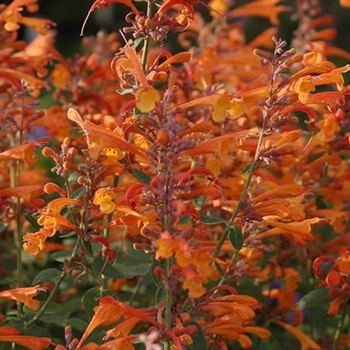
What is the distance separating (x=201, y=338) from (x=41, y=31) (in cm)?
170

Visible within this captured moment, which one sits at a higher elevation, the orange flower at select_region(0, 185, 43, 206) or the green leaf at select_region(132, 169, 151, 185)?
the green leaf at select_region(132, 169, 151, 185)

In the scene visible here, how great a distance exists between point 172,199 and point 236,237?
0.49m

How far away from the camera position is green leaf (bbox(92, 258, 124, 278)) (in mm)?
2773

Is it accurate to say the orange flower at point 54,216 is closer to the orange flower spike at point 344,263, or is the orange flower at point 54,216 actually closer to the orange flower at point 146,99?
the orange flower at point 146,99

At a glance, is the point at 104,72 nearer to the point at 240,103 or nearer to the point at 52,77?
the point at 52,77

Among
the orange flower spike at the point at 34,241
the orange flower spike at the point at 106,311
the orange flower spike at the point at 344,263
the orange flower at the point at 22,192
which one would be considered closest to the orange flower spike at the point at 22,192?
the orange flower at the point at 22,192

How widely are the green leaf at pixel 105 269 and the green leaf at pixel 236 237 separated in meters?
0.33

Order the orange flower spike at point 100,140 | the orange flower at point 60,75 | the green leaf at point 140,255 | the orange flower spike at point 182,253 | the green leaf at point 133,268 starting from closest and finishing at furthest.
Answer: the orange flower spike at point 182,253 → the orange flower spike at point 100,140 → the green leaf at point 140,255 → the green leaf at point 133,268 → the orange flower at point 60,75

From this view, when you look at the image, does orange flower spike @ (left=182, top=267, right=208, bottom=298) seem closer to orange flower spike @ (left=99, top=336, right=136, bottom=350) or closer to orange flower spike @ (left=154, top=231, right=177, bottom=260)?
orange flower spike @ (left=154, top=231, right=177, bottom=260)

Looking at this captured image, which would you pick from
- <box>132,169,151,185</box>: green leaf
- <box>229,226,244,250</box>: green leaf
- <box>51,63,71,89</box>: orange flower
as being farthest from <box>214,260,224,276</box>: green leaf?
<box>51,63,71,89</box>: orange flower

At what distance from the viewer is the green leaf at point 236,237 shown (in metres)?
2.71

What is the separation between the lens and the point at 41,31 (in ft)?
12.5

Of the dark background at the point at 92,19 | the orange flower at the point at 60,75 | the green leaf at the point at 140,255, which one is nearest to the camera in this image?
the green leaf at the point at 140,255

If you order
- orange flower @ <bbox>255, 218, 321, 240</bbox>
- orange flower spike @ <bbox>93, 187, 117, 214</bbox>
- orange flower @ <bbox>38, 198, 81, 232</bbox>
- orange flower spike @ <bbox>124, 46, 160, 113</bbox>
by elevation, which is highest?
orange flower spike @ <bbox>124, 46, 160, 113</bbox>
